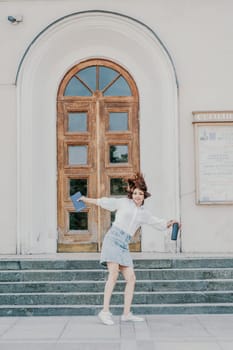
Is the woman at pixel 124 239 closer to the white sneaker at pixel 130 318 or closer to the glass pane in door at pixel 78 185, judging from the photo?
the white sneaker at pixel 130 318

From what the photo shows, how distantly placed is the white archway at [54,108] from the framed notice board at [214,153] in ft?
1.33

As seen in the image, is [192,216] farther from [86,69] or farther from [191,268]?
[86,69]

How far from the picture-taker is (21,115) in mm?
9344

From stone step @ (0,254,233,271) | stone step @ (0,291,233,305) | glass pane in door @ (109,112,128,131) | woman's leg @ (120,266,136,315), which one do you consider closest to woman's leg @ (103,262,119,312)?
woman's leg @ (120,266,136,315)

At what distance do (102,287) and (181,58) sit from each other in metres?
4.37

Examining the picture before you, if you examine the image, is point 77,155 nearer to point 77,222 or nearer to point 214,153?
point 77,222

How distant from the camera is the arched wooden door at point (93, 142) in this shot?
9664 millimetres

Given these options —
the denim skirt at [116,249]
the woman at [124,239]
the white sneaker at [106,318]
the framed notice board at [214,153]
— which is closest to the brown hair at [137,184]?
the woman at [124,239]

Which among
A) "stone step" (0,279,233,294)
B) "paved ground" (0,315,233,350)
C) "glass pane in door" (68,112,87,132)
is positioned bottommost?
"paved ground" (0,315,233,350)

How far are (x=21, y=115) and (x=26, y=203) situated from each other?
61.2 inches

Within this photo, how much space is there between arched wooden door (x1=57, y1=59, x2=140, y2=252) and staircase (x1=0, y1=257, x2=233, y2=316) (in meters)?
1.80

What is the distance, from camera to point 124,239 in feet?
21.3

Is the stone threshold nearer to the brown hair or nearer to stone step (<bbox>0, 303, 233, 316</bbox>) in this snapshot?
stone step (<bbox>0, 303, 233, 316</bbox>)

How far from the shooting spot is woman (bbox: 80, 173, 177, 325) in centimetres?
640
